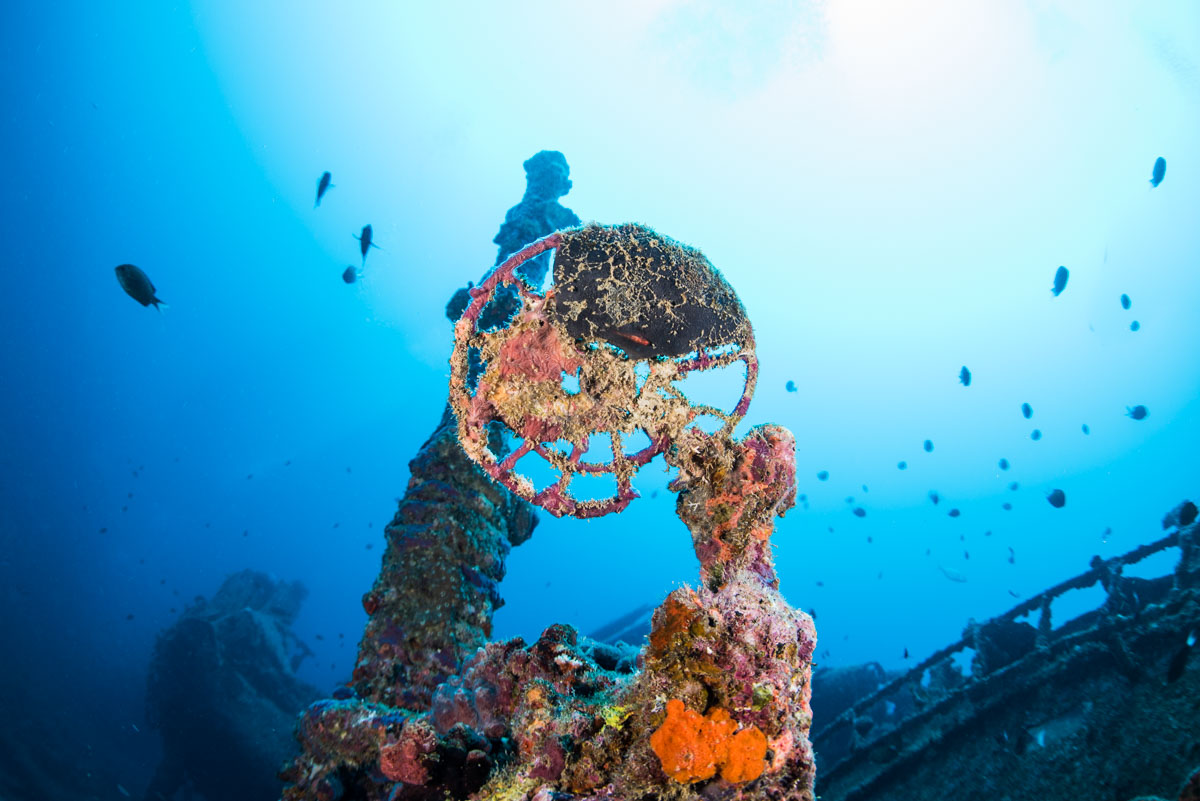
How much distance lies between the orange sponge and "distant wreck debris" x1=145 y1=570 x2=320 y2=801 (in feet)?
55.8

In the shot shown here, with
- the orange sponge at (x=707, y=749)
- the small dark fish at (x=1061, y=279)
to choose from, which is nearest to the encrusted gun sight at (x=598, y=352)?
the orange sponge at (x=707, y=749)

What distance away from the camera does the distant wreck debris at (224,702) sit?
1545 cm

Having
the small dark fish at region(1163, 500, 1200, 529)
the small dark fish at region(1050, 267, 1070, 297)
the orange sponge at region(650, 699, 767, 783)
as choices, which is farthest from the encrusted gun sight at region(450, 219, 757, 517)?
the small dark fish at region(1050, 267, 1070, 297)

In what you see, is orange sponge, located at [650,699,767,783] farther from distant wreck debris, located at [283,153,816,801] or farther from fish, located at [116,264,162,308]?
fish, located at [116,264,162,308]

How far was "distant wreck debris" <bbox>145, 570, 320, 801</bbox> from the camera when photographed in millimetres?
15447

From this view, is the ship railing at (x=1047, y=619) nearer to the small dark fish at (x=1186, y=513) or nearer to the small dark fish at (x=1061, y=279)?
the small dark fish at (x=1186, y=513)

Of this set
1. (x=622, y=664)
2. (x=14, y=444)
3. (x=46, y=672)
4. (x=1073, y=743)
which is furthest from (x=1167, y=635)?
(x=14, y=444)

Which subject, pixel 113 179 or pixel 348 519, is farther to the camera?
pixel 348 519

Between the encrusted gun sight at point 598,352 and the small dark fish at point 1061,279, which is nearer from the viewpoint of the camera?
the encrusted gun sight at point 598,352

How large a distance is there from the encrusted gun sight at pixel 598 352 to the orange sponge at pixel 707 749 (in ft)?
4.74

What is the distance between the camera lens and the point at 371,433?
10675cm

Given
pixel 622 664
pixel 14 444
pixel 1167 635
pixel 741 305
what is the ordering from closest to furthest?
pixel 741 305
pixel 622 664
pixel 1167 635
pixel 14 444

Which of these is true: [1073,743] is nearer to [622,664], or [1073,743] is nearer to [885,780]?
[885,780]

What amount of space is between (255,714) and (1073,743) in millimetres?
21103
